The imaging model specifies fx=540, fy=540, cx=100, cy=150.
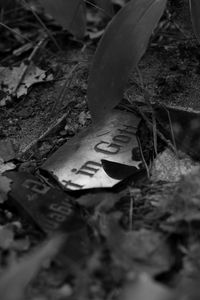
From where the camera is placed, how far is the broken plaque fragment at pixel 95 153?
1.36 metres

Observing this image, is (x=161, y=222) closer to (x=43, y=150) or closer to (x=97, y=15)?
(x=43, y=150)

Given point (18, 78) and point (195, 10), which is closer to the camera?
point (195, 10)

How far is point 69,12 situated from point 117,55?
407 mm

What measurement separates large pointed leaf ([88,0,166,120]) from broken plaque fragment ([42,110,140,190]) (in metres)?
0.11

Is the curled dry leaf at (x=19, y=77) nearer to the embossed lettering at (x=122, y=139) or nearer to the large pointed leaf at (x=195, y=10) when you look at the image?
the embossed lettering at (x=122, y=139)

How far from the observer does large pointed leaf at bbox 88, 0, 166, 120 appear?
1371 mm

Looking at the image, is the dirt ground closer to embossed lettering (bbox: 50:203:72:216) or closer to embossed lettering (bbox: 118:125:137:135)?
embossed lettering (bbox: 118:125:137:135)

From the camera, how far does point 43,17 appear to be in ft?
7.29

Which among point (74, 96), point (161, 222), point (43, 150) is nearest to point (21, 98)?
point (74, 96)

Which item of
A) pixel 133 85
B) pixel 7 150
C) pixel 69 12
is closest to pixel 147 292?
pixel 7 150

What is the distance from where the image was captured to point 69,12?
170 centimetres

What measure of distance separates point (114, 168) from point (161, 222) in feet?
0.88

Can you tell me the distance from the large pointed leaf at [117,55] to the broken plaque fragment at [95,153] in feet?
0.36

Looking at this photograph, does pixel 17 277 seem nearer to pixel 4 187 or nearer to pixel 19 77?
pixel 4 187
